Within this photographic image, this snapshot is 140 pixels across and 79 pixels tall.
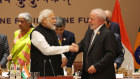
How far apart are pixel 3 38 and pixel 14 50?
1113 millimetres

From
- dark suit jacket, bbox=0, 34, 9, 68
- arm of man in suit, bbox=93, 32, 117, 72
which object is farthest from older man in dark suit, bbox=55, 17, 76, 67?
arm of man in suit, bbox=93, 32, 117, 72

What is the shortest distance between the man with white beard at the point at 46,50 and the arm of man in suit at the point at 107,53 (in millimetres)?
486

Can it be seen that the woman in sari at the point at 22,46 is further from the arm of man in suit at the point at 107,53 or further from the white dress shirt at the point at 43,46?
the arm of man in suit at the point at 107,53

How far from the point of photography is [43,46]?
5027mm

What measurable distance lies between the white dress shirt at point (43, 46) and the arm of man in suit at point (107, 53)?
1.95 feet

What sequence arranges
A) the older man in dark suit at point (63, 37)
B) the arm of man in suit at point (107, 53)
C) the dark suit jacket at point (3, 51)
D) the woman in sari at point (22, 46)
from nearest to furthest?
the arm of man in suit at point (107, 53) < the woman in sari at point (22, 46) < the older man in dark suit at point (63, 37) < the dark suit jacket at point (3, 51)

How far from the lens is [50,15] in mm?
5273

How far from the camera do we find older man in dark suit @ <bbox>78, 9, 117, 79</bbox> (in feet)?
15.7

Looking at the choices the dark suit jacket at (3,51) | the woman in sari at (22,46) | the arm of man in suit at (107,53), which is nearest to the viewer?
the arm of man in suit at (107,53)

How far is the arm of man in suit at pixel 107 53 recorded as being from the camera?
188 inches

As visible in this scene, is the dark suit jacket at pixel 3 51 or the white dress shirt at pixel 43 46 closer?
the white dress shirt at pixel 43 46

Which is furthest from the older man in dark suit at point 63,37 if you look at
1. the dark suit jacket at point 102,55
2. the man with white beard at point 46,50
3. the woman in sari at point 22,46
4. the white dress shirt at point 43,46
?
the dark suit jacket at point 102,55

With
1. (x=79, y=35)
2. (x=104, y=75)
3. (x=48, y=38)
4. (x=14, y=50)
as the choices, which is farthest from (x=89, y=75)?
(x=79, y=35)

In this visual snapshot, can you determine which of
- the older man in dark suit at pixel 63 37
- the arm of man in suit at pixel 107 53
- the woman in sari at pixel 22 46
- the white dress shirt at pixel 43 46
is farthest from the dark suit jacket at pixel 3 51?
the arm of man in suit at pixel 107 53
